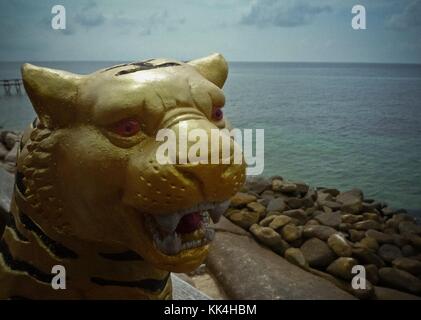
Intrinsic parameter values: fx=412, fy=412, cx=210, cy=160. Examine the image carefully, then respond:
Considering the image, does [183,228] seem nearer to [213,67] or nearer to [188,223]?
[188,223]

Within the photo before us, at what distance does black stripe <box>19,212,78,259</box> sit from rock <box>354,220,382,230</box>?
193 centimetres

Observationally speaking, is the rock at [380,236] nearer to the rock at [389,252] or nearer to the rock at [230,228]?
the rock at [389,252]

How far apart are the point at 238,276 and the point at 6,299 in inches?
43.4

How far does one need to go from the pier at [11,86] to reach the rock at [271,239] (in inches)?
74.9

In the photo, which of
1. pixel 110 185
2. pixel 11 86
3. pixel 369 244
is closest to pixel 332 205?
pixel 369 244

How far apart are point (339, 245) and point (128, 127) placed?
5.65ft

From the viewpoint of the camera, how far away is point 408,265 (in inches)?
84.0

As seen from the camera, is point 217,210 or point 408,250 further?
point 408,250

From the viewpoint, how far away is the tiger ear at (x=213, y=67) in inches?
39.0

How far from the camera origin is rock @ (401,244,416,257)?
226cm

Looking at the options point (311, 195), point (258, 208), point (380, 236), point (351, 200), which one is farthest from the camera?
point (311, 195)

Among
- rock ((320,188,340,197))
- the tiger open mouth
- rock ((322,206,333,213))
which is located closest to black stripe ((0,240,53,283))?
the tiger open mouth
